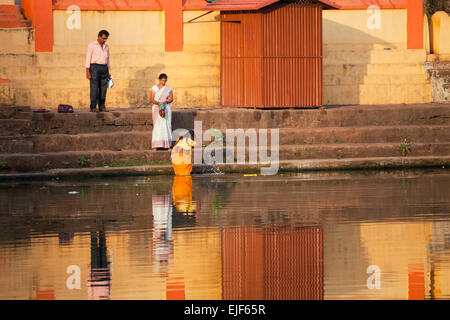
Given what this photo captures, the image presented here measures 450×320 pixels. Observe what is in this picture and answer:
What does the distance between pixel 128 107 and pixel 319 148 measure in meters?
5.06

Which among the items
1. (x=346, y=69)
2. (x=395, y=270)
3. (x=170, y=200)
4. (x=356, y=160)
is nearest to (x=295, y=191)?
(x=170, y=200)

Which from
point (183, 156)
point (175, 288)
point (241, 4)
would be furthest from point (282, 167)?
point (175, 288)

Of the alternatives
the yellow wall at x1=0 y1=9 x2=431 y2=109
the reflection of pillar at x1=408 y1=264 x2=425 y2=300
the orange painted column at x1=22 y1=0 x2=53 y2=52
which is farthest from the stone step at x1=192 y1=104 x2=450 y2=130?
the reflection of pillar at x1=408 y1=264 x2=425 y2=300

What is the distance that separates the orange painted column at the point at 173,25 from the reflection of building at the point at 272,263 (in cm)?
1141

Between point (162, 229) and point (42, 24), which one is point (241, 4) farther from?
point (162, 229)

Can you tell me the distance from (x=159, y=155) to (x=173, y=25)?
4.75m

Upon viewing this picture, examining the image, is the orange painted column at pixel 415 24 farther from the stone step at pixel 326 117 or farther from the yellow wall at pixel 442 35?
the stone step at pixel 326 117

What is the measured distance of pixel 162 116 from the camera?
19.8m

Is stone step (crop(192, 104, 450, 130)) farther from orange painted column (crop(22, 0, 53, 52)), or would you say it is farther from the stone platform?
orange painted column (crop(22, 0, 53, 52))

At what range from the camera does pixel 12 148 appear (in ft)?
63.0

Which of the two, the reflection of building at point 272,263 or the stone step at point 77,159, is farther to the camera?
the stone step at point 77,159

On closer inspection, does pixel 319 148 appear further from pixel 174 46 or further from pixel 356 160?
pixel 174 46

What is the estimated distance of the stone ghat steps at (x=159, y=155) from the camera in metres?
18.8

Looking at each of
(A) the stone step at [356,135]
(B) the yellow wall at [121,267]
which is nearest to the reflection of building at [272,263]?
(B) the yellow wall at [121,267]
